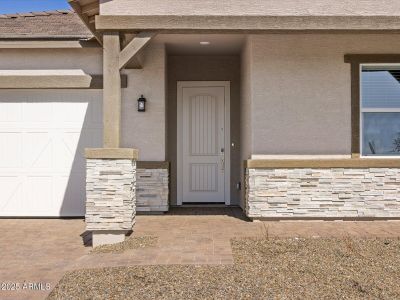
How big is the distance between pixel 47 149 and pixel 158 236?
360cm

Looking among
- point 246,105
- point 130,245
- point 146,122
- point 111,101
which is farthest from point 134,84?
point 130,245

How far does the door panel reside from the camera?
10656 mm

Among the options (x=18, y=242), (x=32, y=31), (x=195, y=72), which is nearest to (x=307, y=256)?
(x=18, y=242)

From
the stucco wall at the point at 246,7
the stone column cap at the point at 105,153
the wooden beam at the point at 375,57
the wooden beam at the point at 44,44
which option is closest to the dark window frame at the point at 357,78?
the wooden beam at the point at 375,57

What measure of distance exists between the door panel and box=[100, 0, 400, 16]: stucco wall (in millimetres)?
3416

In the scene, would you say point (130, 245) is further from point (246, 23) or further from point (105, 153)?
point (246, 23)

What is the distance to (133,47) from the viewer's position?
280 inches

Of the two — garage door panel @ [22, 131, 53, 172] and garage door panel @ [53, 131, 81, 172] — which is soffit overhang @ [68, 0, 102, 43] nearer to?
garage door panel @ [53, 131, 81, 172]

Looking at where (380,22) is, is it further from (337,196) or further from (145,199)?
(145,199)

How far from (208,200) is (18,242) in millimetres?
4640

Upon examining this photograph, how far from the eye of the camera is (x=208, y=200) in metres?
10.7

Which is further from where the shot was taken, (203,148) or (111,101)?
(203,148)

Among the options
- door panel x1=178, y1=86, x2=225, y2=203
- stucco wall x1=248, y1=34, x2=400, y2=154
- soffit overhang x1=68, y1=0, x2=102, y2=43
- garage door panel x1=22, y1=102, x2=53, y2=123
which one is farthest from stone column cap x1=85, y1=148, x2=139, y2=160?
door panel x1=178, y1=86, x2=225, y2=203

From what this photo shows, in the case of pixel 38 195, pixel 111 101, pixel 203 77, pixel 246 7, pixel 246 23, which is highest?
pixel 246 7
